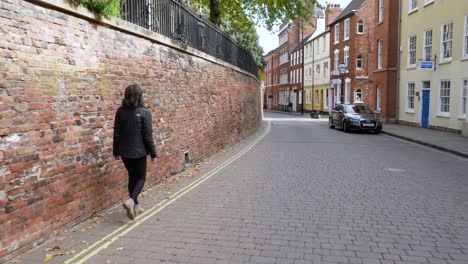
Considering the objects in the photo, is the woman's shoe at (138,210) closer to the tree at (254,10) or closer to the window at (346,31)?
the tree at (254,10)

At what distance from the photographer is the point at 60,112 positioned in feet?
17.3

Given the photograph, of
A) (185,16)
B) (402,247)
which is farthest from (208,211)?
(185,16)

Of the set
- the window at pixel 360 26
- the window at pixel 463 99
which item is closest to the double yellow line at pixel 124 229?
the window at pixel 463 99

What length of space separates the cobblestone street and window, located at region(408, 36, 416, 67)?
18266 millimetres

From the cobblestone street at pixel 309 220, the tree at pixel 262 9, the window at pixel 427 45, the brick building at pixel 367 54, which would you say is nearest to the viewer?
the cobblestone street at pixel 309 220

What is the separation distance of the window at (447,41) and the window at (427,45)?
4.67ft

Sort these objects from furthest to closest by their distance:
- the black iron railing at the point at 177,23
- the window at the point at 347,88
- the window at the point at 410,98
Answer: the window at the point at 347,88 → the window at the point at 410,98 → the black iron railing at the point at 177,23

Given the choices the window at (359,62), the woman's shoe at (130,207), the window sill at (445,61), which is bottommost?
the woman's shoe at (130,207)

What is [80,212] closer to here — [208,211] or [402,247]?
[208,211]

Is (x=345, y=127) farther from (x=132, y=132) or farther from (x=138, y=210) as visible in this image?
(x=132, y=132)

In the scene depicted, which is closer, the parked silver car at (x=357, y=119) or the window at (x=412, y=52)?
the parked silver car at (x=357, y=119)

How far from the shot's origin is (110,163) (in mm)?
6578

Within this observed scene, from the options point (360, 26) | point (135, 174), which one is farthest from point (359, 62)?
point (135, 174)

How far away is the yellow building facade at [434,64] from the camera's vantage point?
2145cm
